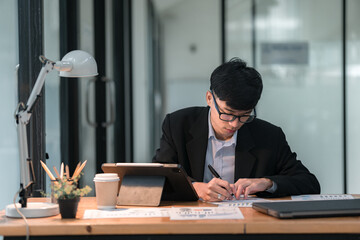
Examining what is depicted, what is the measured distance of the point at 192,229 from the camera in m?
1.63

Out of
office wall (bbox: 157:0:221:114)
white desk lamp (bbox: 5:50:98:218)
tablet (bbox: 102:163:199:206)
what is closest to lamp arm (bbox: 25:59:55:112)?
white desk lamp (bbox: 5:50:98:218)

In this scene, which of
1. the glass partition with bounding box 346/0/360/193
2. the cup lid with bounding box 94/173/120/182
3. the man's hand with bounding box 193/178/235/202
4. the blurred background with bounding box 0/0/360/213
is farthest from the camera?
the glass partition with bounding box 346/0/360/193

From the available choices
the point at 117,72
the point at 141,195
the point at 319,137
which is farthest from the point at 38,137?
the point at 319,137

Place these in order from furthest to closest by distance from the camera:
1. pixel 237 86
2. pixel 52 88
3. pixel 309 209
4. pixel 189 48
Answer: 1. pixel 189 48
2. pixel 52 88
3. pixel 237 86
4. pixel 309 209

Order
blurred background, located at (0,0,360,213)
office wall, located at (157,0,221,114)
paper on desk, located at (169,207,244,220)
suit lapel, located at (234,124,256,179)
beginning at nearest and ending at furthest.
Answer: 1. paper on desk, located at (169,207,244,220)
2. suit lapel, located at (234,124,256,179)
3. blurred background, located at (0,0,360,213)
4. office wall, located at (157,0,221,114)

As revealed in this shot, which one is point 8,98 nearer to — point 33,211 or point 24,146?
point 24,146

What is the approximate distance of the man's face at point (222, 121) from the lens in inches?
92.7

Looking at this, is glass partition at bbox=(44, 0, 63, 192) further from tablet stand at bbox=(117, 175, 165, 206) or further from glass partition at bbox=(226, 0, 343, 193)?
glass partition at bbox=(226, 0, 343, 193)

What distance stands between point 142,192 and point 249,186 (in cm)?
44

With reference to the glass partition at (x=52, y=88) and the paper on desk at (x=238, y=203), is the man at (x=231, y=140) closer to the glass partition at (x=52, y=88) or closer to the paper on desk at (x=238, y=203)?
the paper on desk at (x=238, y=203)

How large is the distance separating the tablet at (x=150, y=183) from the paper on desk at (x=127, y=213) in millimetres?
91

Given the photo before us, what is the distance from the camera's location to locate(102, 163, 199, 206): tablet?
200 cm

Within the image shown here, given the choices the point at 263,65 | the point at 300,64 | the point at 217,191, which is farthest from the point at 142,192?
the point at 300,64

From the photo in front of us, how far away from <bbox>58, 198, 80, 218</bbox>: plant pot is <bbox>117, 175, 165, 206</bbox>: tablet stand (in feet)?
0.94
